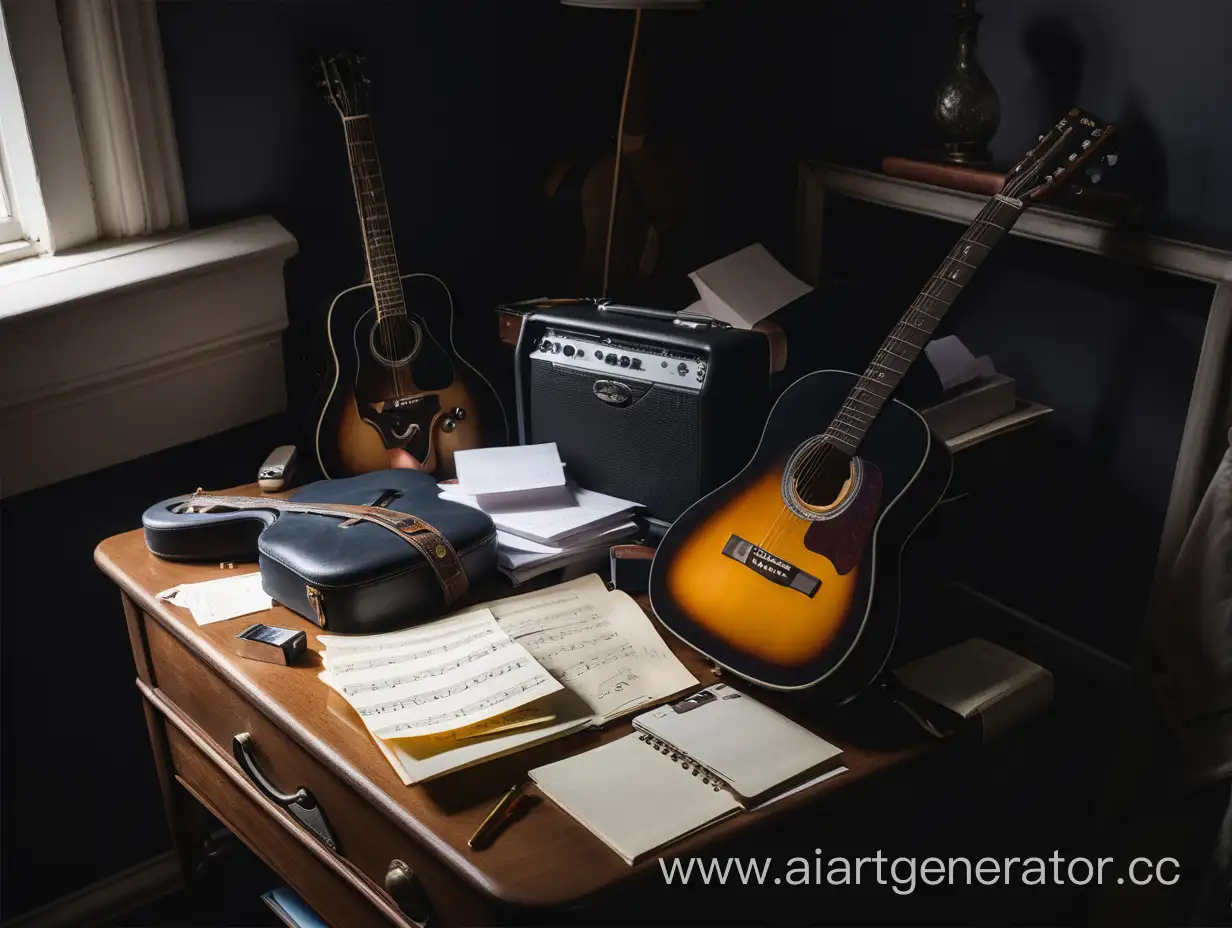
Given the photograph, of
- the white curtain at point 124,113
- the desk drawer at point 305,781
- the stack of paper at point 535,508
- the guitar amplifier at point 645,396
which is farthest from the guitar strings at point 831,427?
the white curtain at point 124,113

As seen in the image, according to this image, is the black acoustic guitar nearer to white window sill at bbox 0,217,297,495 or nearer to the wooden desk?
white window sill at bbox 0,217,297,495

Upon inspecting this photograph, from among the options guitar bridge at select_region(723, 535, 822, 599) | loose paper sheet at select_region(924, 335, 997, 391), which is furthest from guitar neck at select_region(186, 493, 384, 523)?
loose paper sheet at select_region(924, 335, 997, 391)

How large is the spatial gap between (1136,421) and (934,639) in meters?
0.58

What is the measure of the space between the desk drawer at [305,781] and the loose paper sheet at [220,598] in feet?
0.17

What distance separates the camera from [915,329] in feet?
4.16

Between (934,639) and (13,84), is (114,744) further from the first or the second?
(934,639)

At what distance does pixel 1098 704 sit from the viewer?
172 centimetres

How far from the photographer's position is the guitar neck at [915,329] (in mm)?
1220

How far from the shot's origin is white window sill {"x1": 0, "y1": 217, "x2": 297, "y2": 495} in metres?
1.37

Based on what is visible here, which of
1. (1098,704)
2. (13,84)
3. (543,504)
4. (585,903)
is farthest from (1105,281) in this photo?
(13,84)

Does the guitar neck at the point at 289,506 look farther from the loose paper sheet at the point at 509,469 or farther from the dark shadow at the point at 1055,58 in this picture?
the dark shadow at the point at 1055,58

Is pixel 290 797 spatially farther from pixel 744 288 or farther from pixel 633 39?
pixel 633 39

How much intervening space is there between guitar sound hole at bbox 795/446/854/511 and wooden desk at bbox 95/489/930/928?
210 mm

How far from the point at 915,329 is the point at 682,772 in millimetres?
555
